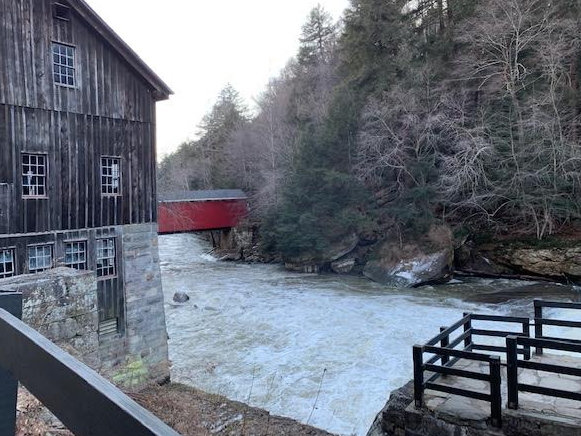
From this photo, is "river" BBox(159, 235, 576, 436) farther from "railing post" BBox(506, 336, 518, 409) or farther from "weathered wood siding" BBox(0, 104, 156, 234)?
"weathered wood siding" BBox(0, 104, 156, 234)

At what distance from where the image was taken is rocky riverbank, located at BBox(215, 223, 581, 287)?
61.1 ft

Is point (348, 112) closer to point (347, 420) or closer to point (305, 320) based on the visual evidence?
point (305, 320)

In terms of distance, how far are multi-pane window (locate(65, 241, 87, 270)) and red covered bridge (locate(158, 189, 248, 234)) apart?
14.7 m

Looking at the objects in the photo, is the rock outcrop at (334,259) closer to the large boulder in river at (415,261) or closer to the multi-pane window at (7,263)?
the large boulder in river at (415,261)

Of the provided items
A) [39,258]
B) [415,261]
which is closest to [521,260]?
[415,261]

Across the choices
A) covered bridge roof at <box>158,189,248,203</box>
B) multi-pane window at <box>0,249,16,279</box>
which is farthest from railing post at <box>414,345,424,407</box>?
covered bridge roof at <box>158,189,248,203</box>

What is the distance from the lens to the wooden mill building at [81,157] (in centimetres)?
892

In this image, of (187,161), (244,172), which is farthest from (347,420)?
(187,161)

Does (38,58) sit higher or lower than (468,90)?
lower

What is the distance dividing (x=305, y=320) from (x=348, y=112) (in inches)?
544

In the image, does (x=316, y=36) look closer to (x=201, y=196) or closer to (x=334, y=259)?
(x=201, y=196)

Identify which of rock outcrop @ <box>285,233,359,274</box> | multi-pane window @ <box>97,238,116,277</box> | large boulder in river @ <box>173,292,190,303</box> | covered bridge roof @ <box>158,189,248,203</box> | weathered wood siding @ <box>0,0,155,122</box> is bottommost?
large boulder in river @ <box>173,292,190,303</box>

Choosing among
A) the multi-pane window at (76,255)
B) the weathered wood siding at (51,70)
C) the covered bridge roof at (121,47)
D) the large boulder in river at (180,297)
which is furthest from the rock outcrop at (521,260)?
the multi-pane window at (76,255)

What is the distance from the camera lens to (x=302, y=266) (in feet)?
80.6
